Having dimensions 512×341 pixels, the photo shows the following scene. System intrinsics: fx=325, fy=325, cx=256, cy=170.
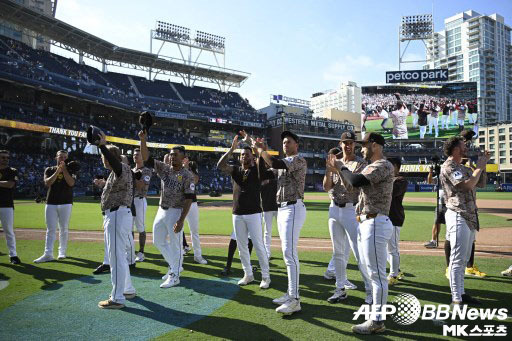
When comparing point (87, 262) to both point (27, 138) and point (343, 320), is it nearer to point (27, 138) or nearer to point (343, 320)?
point (343, 320)

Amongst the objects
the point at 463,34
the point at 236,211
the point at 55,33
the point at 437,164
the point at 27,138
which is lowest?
the point at 236,211

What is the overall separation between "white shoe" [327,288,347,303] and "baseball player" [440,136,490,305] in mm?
1443

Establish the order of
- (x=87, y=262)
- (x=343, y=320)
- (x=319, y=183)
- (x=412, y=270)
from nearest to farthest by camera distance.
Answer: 1. (x=343, y=320)
2. (x=412, y=270)
3. (x=87, y=262)
4. (x=319, y=183)

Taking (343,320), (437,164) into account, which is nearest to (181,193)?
(343,320)

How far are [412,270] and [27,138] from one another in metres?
40.3

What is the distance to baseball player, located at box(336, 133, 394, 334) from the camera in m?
3.77

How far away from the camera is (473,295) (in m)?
5.07

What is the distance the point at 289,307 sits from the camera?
4.33m

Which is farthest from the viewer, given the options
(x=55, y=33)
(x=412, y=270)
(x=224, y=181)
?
(x=224, y=181)

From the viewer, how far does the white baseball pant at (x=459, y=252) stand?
14.4 ft

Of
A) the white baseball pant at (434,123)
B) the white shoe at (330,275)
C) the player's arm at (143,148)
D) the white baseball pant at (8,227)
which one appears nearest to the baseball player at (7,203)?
the white baseball pant at (8,227)

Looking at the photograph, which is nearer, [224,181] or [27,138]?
[27,138]

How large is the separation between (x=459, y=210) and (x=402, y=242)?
5695 mm

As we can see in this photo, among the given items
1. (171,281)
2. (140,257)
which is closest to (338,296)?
(171,281)
